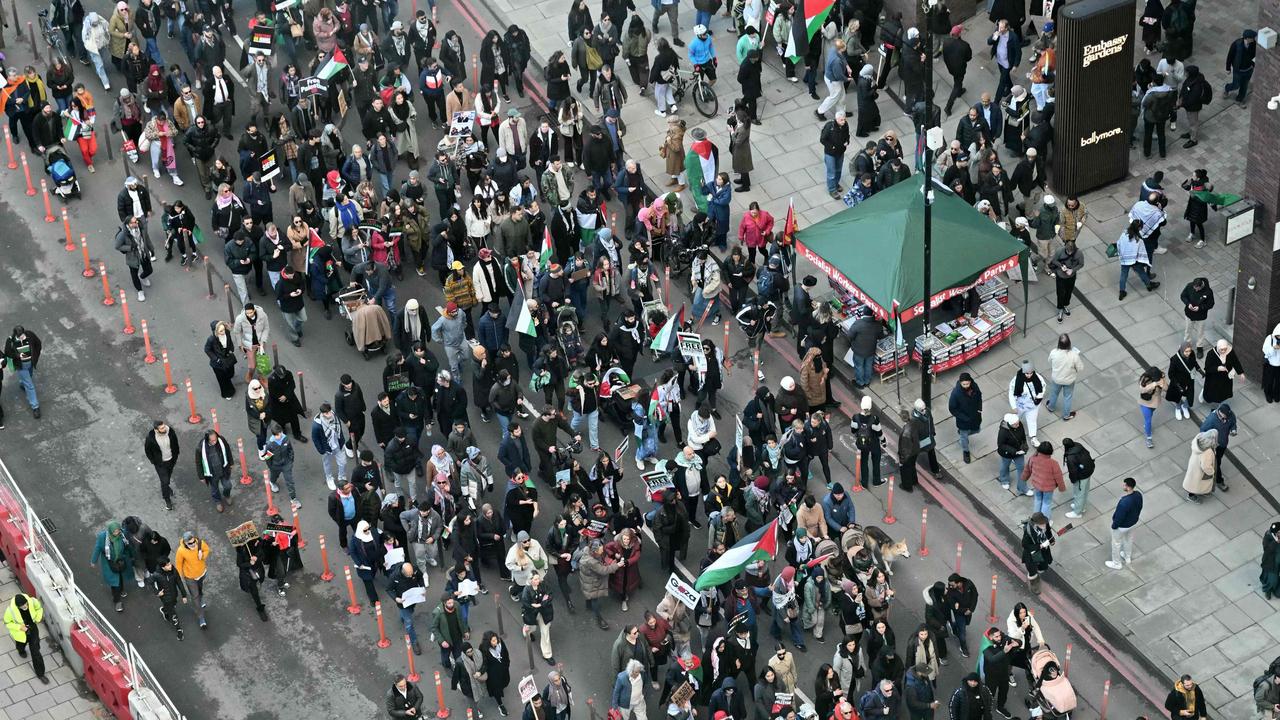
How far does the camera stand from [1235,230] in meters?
42.2

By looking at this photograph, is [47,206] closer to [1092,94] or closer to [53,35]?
[53,35]

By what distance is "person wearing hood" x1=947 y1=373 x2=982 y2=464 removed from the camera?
137ft

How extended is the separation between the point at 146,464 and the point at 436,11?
48.2ft

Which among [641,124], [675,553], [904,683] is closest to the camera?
[904,683]

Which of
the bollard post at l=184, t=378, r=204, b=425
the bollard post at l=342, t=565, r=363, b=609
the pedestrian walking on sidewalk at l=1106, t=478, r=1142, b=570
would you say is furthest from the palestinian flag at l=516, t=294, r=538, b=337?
the pedestrian walking on sidewalk at l=1106, t=478, r=1142, b=570

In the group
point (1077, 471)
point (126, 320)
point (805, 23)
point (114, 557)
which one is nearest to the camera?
point (114, 557)

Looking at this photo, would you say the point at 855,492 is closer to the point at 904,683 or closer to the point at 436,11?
the point at 904,683

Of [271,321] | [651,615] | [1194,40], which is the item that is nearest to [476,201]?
[271,321]

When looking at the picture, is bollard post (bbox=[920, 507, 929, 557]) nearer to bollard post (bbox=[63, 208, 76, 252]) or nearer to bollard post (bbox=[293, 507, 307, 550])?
bollard post (bbox=[293, 507, 307, 550])

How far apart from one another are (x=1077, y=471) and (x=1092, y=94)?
9.20 metres

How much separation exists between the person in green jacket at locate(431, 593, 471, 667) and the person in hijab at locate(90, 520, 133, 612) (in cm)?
535

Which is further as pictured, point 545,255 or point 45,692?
point 545,255

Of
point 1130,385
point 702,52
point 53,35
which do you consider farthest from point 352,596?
point 53,35

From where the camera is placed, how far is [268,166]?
46.8 meters
